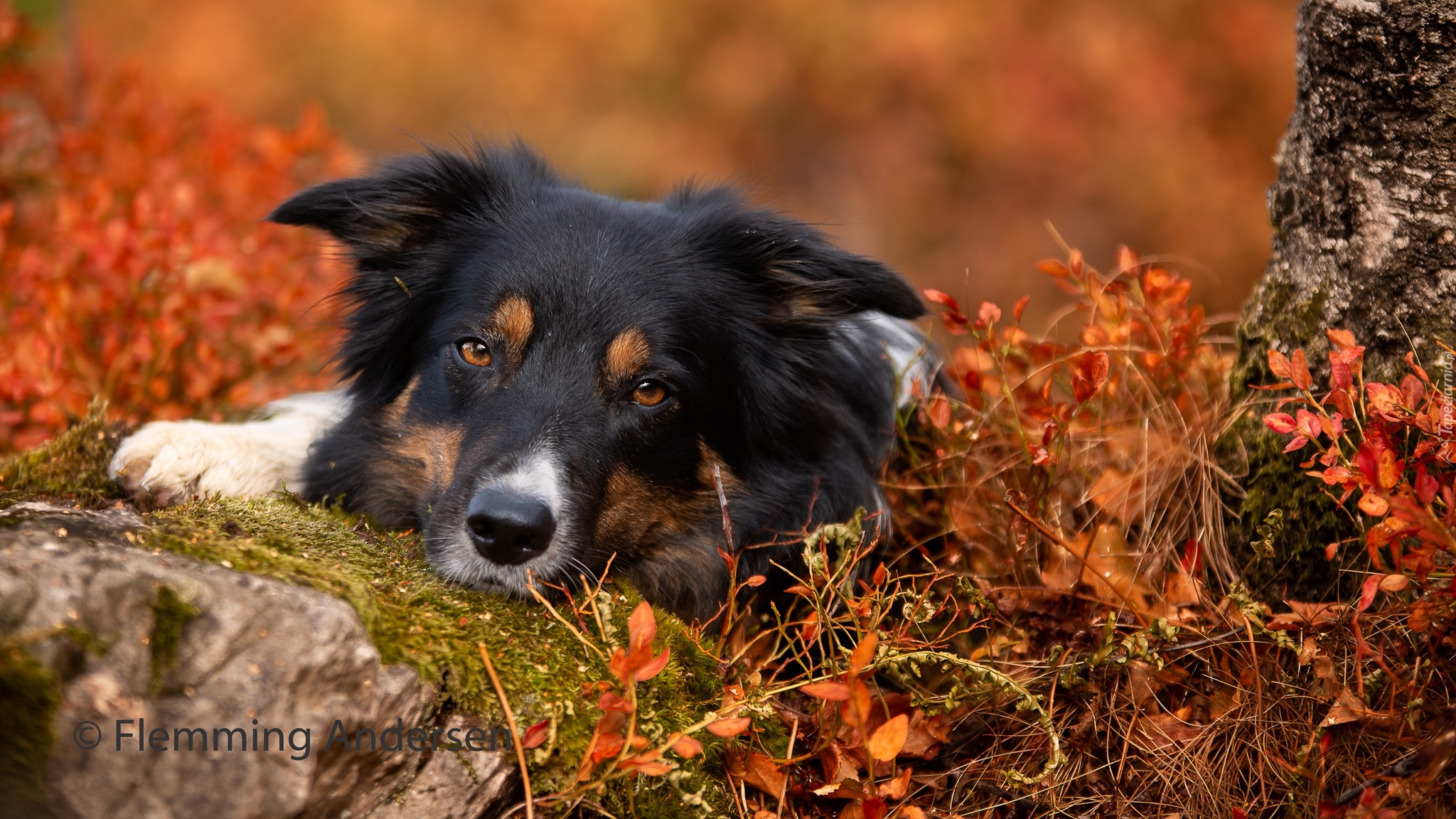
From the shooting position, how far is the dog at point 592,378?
10.9 ft

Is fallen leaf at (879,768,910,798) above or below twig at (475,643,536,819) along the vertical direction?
below

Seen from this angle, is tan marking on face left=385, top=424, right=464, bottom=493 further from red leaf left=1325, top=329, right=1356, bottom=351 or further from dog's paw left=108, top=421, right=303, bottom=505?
red leaf left=1325, top=329, right=1356, bottom=351

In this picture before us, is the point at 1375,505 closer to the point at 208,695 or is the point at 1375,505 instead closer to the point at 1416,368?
the point at 1416,368

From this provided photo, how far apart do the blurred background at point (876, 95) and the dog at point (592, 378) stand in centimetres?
871

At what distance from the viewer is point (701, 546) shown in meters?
3.57

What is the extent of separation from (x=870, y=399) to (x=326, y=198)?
1981 millimetres

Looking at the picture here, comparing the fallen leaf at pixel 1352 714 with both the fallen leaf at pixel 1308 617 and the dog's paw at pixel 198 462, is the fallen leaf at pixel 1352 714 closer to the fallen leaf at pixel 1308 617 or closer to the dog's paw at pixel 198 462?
the fallen leaf at pixel 1308 617

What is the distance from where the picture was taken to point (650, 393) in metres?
3.41

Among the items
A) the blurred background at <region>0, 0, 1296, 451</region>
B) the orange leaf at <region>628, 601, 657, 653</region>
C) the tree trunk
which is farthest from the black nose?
the blurred background at <region>0, 0, 1296, 451</region>

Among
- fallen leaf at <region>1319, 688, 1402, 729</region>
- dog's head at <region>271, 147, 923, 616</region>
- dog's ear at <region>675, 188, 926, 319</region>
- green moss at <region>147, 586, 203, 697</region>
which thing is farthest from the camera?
dog's ear at <region>675, 188, 926, 319</region>

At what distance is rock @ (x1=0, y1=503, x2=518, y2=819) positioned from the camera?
190cm

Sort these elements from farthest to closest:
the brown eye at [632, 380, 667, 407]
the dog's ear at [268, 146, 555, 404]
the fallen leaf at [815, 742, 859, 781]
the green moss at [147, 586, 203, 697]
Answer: the dog's ear at [268, 146, 555, 404], the brown eye at [632, 380, 667, 407], the fallen leaf at [815, 742, 859, 781], the green moss at [147, 586, 203, 697]

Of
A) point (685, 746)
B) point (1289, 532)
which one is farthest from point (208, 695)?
point (1289, 532)

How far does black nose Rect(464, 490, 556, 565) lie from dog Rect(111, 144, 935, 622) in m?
0.12
